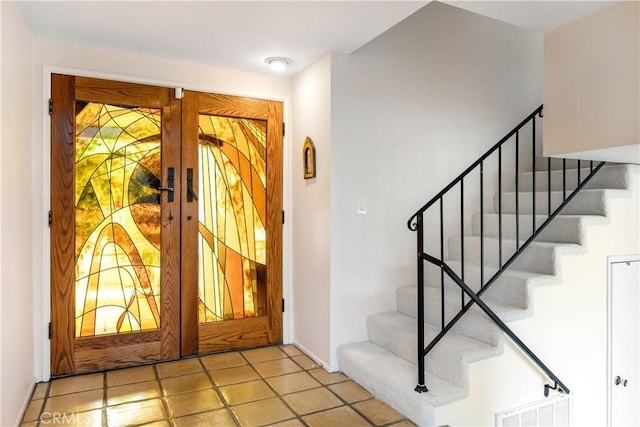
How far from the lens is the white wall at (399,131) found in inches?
118

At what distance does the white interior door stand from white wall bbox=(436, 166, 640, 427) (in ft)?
0.28

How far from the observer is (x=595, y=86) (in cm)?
227

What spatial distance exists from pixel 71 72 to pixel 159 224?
1.20m

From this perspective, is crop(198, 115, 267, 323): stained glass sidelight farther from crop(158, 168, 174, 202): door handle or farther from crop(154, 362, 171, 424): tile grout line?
crop(154, 362, 171, 424): tile grout line

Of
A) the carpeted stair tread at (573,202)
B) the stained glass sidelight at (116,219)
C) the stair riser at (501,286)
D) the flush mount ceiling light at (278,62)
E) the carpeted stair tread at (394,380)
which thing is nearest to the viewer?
the carpeted stair tread at (394,380)

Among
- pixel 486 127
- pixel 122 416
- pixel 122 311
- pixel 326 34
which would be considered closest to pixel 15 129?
pixel 122 311

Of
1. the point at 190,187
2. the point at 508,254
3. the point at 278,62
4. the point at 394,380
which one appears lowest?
the point at 394,380

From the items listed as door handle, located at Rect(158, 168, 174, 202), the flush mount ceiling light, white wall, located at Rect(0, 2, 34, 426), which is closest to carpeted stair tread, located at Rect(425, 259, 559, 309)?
the flush mount ceiling light

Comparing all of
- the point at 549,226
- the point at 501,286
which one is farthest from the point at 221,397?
the point at 549,226

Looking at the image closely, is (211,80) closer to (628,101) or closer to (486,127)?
(486,127)

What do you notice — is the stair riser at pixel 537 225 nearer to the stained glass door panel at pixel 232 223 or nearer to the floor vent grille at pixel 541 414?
the floor vent grille at pixel 541 414

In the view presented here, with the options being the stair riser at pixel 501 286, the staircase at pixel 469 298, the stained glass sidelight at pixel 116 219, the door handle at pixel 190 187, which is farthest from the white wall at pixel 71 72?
the stair riser at pixel 501 286

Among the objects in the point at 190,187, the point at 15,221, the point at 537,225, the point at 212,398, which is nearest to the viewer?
the point at 15,221

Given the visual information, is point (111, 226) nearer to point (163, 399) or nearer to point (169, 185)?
point (169, 185)
